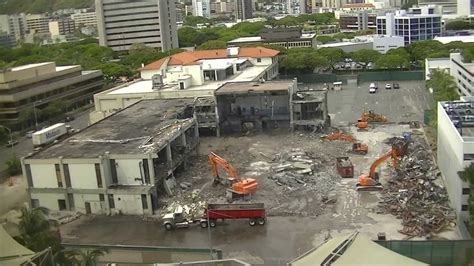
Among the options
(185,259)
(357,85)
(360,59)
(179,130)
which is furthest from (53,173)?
(360,59)

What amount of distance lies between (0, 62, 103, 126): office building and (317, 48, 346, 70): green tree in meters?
14.3

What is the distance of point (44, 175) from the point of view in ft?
46.4

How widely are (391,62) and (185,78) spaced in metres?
14.6

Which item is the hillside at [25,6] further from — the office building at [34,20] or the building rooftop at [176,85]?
the building rooftop at [176,85]

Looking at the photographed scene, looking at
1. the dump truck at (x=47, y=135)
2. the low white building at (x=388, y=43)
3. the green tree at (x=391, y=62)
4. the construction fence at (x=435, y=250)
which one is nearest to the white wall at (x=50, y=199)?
Answer: the dump truck at (x=47, y=135)

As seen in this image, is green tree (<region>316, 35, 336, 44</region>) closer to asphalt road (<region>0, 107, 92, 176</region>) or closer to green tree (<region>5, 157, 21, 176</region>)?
asphalt road (<region>0, 107, 92, 176</region>)

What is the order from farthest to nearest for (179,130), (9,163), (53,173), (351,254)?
(9,163) < (179,130) < (53,173) < (351,254)

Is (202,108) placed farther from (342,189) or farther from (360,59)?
(360,59)

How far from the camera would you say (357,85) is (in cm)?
3072

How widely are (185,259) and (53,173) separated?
5.70 metres

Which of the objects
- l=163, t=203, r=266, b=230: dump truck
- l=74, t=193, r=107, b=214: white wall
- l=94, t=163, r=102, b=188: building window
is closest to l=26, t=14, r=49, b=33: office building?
l=94, t=163, r=102, b=188: building window

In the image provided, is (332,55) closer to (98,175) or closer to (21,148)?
(21,148)

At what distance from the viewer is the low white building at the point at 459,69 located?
21.4 metres

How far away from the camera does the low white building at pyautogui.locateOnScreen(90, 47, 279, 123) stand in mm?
23234
